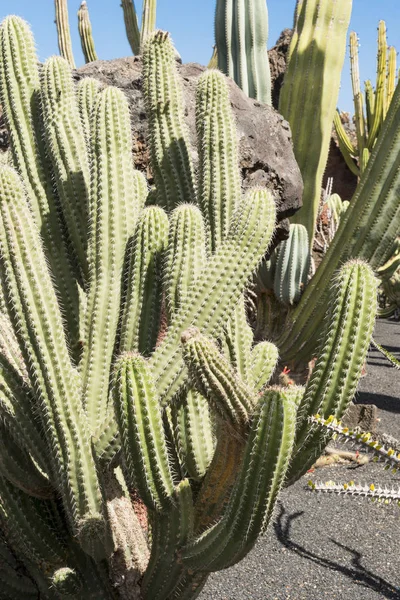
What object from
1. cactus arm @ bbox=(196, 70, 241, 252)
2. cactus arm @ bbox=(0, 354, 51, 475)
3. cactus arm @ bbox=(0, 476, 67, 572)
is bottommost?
cactus arm @ bbox=(0, 476, 67, 572)

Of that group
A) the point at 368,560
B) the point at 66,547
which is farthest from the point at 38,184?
the point at 368,560

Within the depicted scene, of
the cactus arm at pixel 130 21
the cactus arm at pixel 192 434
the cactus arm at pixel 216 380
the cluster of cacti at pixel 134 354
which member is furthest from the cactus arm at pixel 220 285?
the cactus arm at pixel 130 21

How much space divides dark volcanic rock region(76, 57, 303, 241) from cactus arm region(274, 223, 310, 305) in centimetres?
135

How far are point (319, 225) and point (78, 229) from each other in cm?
606

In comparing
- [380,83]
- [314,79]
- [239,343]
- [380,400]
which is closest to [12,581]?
[239,343]

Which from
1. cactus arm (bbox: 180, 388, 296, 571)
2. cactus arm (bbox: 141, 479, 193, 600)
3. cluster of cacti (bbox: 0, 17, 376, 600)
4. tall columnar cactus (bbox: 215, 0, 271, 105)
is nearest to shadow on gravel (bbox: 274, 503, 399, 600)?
cluster of cacti (bbox: 0, 17, 376, 600)

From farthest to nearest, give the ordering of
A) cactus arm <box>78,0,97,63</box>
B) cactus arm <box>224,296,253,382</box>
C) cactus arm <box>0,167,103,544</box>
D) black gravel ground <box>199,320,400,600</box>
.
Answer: cactus arm <box>78,0,97,63</box> < black gravel ground <box>199,320,400,600</box> < cactus arm <box>224,296,253,382</box> < cactus arm <box>0,167,103,544</box>

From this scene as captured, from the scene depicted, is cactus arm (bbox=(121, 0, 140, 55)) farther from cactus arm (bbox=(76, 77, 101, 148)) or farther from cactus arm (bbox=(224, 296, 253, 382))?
cactus arm (bbox=(224, 296, 253, 382))

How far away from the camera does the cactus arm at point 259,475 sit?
1.99 meters

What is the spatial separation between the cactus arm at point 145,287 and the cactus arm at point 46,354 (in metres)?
0.32

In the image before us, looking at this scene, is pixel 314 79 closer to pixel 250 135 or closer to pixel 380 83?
pixel 250 135

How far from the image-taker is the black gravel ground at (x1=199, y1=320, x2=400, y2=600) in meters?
3.68

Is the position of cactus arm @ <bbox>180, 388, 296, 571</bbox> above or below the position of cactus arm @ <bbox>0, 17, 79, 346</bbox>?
below

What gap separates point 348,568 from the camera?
3975 mm
